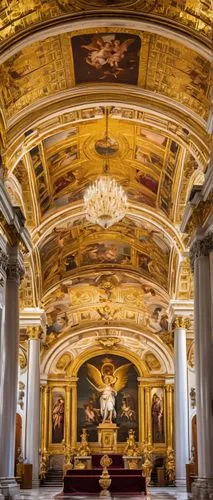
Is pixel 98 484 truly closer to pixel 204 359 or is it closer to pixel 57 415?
pixel 204 359

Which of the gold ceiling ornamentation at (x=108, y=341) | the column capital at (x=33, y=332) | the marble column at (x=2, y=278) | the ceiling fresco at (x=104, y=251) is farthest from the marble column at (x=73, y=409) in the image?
the marble column at (x=2, y=278)

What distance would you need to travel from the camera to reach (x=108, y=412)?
110 feet

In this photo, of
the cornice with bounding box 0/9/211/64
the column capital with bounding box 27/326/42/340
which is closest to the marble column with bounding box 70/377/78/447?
the column capital with bounding box 27/326/42/340

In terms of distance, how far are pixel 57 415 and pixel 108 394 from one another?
96.0 inches

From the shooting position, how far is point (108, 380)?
34.1 meters

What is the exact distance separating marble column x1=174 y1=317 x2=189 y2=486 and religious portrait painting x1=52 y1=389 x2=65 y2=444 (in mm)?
10002

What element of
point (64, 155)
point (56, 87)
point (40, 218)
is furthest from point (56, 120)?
point (40, 218)

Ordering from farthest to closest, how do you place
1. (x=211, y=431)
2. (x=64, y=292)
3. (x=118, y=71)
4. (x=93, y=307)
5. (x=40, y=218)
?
(x=93, y=307)
(x=64, y=292)
(x=40, y=218)
(x=118, y=71)
(x=211, y=431)

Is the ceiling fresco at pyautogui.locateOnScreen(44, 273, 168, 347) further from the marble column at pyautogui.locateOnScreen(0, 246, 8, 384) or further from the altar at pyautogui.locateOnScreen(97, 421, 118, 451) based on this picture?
the marble column at pyautogui.locateOnScreen(0, 246, 8, 384)

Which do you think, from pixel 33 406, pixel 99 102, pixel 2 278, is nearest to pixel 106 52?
pixel 99 102

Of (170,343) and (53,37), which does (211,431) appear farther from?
(170,343)

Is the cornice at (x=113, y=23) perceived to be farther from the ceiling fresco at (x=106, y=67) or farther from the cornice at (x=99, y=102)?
the cornice at (x=99, y=102)

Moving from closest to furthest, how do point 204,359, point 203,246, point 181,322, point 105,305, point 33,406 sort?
point 204,359, point 203,246, point 181,322, point 33,406, point 105,305

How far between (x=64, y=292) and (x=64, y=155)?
34.3 ft
